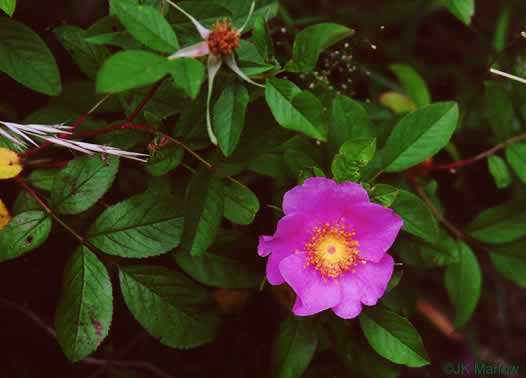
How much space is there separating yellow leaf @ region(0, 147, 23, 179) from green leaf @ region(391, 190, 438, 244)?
3.16 feet

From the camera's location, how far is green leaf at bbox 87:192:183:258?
114 cm

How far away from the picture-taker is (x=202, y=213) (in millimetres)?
1072

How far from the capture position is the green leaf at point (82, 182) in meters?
1.11

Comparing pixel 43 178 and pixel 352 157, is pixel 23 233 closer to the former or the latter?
pixel 43 178

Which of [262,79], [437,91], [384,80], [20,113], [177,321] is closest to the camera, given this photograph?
[262,79]

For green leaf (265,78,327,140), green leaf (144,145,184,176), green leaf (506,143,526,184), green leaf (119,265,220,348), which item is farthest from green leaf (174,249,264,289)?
green leaf (506,143,526,184)

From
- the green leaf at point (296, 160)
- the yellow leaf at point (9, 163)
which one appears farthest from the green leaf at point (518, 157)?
the yellow leaf at point (9, 163)

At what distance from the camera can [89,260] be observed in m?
1.12

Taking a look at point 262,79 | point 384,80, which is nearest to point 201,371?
point 262,79

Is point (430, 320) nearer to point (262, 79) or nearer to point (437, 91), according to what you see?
point (437, 91)

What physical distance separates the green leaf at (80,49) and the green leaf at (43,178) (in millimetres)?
291

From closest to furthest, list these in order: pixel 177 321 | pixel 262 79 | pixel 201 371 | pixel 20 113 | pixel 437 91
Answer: pixel 262 79
pixel 177 321
pixel 20 113
pixel 201 371
pixel 437 91

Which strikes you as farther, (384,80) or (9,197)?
(384,80)

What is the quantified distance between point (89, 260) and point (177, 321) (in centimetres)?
28
